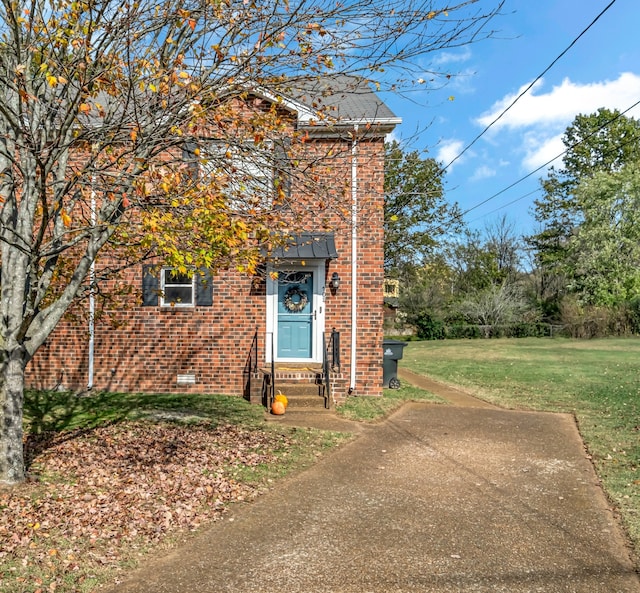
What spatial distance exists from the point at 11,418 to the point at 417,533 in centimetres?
392

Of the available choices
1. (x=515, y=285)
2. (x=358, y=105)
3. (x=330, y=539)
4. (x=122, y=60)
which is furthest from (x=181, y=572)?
(x=515, y=285)

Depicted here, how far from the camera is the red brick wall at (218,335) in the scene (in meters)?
10.7

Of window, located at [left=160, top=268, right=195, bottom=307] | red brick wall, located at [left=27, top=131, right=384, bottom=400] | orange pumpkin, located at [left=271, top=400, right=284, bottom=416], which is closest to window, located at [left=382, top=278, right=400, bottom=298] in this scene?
red brick wall, located at [left=27, top=131, right=384, bottom=400]

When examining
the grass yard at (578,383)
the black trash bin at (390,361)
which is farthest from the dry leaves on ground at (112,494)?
the black trash bin at (390,361)

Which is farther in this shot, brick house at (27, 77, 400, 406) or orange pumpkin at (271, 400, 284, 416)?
brick house at (27, 77, 400, 406)

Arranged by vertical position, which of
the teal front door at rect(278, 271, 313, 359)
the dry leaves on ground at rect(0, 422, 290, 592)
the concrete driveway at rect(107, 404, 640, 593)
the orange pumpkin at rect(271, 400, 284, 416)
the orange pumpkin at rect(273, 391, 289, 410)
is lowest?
the concrete driveway at rect(107, 404, 640, 593)

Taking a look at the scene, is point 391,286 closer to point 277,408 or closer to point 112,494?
point 277,408

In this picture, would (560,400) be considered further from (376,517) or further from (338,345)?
(376,517)

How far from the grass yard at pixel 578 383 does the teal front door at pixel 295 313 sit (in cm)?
432

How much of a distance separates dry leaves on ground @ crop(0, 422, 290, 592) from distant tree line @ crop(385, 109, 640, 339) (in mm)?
16587

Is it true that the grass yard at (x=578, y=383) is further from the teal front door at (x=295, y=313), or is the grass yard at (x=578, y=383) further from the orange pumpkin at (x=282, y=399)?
the orange pumpkin at (x=282, y=399)

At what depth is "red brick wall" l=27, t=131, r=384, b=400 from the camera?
1066 cm

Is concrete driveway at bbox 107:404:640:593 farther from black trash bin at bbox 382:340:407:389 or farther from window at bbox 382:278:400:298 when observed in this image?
window at bbox 382:278:400:298

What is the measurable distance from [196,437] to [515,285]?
111ft
